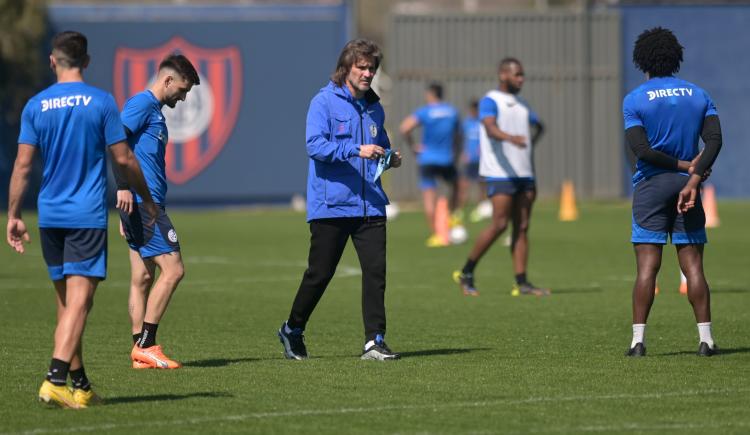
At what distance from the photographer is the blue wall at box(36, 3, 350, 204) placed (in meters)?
36.6

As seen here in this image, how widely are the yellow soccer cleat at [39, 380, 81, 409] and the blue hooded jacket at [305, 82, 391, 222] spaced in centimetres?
271

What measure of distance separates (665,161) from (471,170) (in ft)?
77.4

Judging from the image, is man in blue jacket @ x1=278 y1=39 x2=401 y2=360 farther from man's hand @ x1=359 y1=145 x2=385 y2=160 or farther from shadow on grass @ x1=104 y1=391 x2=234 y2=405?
shadow on grass @ x1=104 y1=391 x2=234 y2=405

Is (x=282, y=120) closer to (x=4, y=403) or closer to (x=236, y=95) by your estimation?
(x=236, y=95)

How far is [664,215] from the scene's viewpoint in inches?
410

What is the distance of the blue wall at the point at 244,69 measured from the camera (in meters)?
36.6

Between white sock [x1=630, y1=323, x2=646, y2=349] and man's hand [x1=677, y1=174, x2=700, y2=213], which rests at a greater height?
man's hand [x1=677, y1=174, x2=700, y2=213]

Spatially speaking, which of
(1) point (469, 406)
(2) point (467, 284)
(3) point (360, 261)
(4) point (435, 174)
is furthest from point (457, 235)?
(1) point (469, 406)

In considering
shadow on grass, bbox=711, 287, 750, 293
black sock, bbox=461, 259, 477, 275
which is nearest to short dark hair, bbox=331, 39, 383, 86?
black sock, bbox=461, 259, 477, 275

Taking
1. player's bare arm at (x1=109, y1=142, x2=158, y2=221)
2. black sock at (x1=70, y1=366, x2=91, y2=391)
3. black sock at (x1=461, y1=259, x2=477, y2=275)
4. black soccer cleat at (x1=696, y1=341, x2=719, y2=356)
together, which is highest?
player's bare arm at (x1=109, y1=142, x2=158, y2=221)

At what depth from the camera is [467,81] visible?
3941 centimetres

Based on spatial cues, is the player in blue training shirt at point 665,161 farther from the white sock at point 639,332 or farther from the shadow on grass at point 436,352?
the shadow on grass at point 436,352

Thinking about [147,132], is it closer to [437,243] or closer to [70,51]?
[70,51]

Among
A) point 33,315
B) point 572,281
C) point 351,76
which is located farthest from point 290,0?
point 351,76
